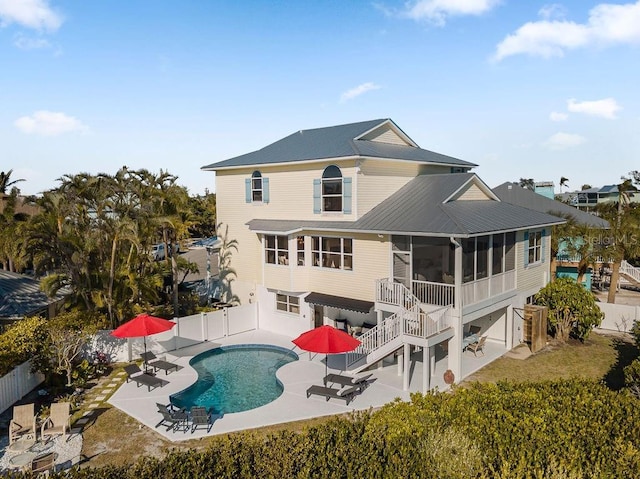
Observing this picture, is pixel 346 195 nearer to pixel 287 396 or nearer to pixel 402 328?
pixel 402 328

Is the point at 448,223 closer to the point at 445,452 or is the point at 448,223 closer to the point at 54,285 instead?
the point at 445,452

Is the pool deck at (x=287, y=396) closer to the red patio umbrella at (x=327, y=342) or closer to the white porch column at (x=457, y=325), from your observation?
the white porch column at (x=457, y=325)

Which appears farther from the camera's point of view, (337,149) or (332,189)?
(332,189)

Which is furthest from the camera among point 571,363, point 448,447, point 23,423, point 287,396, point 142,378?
point 571,363

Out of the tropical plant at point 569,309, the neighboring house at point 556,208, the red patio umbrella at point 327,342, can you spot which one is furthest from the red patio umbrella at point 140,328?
the neighboring house at point 556,208

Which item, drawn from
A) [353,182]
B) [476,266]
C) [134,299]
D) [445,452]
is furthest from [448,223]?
[134,299]

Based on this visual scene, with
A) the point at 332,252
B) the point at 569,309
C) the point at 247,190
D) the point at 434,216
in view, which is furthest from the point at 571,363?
the point at 247,190

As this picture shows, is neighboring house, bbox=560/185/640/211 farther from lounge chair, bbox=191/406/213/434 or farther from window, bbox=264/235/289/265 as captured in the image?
lounge chair, bbox=191/406/213/434
